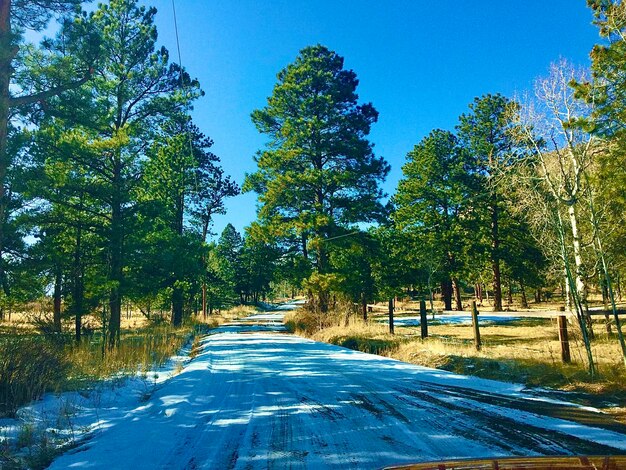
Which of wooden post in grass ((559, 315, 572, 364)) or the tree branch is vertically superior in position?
the tree branch

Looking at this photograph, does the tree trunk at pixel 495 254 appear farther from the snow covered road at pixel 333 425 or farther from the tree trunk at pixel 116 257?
the tree trunk at pixel 116 257

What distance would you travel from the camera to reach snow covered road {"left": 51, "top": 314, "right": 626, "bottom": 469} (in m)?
3.84

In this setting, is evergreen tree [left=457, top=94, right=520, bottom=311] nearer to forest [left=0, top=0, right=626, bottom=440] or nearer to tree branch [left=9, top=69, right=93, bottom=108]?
forest [left=0, top=0, right=626, bottom=440]

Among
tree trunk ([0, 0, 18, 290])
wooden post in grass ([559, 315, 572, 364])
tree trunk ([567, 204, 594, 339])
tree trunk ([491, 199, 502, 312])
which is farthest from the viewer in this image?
tree trunk ([491, 199, 502, 312])

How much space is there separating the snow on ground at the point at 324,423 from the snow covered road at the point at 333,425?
0.02 m

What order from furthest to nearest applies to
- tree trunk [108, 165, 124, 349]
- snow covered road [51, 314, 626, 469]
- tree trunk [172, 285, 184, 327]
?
tree trunk [172, 285, 184, 327]
tree trunk [108, 165, 124, 349]
snow covered road [51, 314, 626, 469]

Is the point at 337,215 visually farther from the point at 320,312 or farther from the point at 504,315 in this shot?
the point at 504,315

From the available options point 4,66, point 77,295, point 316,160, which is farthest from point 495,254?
point 4,66

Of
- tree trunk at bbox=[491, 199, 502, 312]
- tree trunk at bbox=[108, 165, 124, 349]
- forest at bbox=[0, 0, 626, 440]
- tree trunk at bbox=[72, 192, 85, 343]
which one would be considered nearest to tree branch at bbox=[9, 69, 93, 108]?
forest at bbox=[0, 0, 626, 440]

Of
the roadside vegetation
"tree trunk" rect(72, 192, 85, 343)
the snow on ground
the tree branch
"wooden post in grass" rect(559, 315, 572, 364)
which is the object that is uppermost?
the tree branch

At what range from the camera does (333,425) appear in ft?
15.9

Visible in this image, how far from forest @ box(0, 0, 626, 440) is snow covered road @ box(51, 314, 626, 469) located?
224cm

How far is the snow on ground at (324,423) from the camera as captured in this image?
152 inches

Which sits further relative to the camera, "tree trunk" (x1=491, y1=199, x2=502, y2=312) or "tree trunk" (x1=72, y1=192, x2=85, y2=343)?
"tree trunk" (x1=491, y1=199, x2=502, y2=312)
